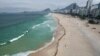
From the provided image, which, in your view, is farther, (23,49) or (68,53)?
(23,49)

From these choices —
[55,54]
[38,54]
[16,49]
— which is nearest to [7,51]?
[16,49]

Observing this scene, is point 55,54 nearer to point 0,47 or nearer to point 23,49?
point 23,49

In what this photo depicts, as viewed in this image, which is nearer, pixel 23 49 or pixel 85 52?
pixel 85 52

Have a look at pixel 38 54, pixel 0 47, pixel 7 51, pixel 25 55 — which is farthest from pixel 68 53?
pixel 0 47

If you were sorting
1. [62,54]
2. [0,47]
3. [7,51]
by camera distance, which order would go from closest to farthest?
1. [62,54]
2. [7,51]
3. [0,47]

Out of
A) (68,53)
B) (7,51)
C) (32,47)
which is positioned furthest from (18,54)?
(68,53)

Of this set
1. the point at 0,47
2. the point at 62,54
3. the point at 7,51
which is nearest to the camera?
the point at 62,54

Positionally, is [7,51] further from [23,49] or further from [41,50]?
[41,50]

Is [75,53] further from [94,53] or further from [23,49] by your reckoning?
[23,49]
